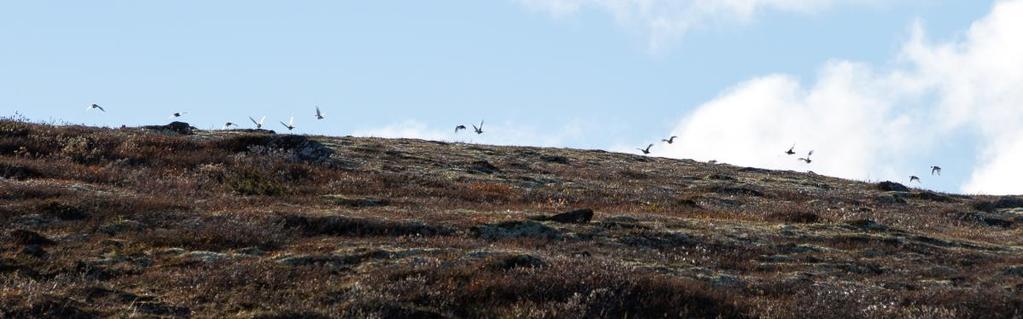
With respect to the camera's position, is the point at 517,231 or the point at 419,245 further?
the point at 517,231

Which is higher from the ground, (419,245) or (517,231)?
(517,231)

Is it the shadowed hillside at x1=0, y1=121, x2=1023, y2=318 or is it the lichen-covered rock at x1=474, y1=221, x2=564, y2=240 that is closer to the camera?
the shadowed hillside at x1=0, y1=121, x2=1023, y2=318

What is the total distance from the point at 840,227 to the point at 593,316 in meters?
14.8

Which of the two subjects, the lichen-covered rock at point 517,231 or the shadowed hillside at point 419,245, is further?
the lichen-covered rock at point 517,231

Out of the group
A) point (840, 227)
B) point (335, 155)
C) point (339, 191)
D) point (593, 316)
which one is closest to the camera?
point (593, 316)

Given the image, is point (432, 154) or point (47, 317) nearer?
point (47, 317)

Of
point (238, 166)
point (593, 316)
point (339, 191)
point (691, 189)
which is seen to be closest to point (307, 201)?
point (339, 191)

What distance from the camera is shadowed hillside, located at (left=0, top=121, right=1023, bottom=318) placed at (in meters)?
19.1

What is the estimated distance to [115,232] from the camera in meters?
24.0

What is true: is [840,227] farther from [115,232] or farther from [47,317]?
[47,317]

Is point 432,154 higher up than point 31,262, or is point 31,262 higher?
point 432,154

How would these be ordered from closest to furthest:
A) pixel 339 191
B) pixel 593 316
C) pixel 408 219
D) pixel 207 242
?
pixel 593 316 < pixel 207 242 < pixel 408 219 < pixel 339 191

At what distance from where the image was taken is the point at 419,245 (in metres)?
23.4

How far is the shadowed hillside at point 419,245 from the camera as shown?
19141 mm
